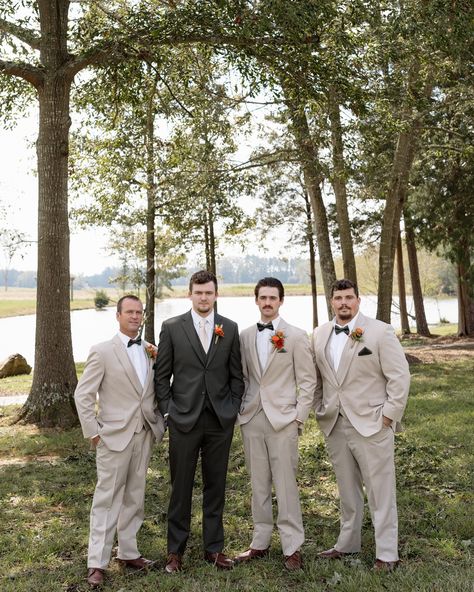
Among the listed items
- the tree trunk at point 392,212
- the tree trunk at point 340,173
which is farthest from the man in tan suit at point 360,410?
the tree trunk at point 392,212

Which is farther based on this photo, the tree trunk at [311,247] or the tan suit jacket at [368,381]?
the tree trunk at [311,247]

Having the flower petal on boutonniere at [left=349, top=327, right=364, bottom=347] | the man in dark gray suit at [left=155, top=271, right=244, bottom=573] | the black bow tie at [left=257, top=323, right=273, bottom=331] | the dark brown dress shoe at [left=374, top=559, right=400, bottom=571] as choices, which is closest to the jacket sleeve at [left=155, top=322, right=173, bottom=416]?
the man in dark gray suit at [left=155, top=271, right=244, bottom=573]

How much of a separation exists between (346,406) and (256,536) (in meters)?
1.31

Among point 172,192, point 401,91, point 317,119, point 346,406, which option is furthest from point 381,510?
point 172,192

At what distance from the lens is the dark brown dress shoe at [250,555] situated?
5039 mm

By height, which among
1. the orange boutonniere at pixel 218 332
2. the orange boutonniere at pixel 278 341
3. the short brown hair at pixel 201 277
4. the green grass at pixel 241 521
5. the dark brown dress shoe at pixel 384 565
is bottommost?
the green grass at pixel 241 521

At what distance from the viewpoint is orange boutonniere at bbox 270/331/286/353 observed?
494 centimetres

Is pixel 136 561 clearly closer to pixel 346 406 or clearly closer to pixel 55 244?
pixel 346 406

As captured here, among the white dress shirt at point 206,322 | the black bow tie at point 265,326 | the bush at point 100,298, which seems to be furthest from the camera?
the bush at point 100,298

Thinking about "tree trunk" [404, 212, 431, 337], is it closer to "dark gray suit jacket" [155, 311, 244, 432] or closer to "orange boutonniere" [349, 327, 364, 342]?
"orange boutonniere" [349, 327, 364, 342]

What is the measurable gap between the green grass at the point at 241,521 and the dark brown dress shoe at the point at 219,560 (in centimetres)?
8

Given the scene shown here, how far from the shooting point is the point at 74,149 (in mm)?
15977

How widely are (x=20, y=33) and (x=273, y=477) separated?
8814mm

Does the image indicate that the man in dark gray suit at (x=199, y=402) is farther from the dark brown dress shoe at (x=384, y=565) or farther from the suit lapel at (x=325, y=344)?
the dark brown dress shoe at (x=384, y=565)
